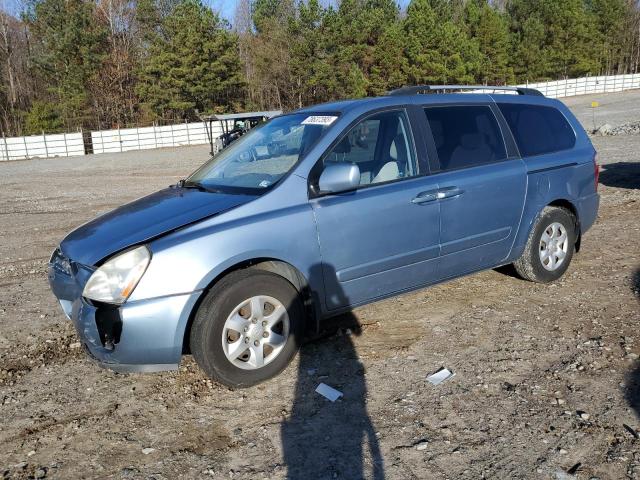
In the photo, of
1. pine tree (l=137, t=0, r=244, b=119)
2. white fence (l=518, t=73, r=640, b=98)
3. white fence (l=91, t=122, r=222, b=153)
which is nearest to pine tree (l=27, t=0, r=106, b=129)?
pine tree (l=137, t=0, r=244, b=119)

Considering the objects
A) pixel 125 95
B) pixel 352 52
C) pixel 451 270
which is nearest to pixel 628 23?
pixel 352 52

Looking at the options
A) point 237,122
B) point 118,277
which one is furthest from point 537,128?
point 237,122

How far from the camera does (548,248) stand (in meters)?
5.25

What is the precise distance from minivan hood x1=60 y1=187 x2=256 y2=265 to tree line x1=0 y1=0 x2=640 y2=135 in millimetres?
38712

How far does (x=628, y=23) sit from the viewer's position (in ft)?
241

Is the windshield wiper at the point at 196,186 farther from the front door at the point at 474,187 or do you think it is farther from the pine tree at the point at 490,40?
the pine tree at the point at 490,40

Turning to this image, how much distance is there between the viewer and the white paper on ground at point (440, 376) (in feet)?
11.9

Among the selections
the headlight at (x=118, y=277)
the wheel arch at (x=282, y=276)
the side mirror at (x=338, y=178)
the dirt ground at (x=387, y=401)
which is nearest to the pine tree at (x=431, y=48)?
the dirt ground at (x=387, y=401)

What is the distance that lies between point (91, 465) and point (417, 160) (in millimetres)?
2965

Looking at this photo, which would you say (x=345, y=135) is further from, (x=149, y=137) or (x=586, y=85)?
(x=586, y=85)

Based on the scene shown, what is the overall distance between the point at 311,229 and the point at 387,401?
1.19 metres

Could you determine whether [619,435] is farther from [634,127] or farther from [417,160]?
[634,127]

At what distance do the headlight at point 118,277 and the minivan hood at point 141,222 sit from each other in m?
0.10

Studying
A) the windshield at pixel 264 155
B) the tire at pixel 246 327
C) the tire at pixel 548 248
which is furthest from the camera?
the tire at pixel 548 248
